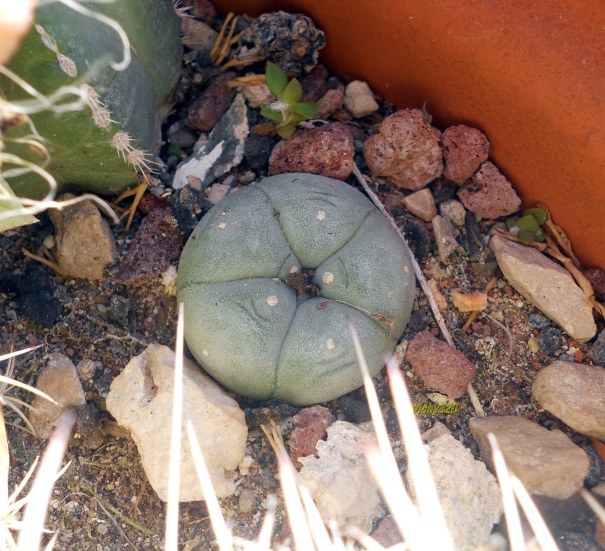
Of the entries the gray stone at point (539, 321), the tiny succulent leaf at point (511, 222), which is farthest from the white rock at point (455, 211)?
the gray stone at point (539, 321)

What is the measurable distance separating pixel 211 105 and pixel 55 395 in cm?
110

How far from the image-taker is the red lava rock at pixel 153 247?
1948mm

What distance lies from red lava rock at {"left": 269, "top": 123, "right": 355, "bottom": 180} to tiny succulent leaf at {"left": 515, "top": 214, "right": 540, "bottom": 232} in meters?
0.57

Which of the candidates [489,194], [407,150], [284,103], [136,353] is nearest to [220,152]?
[284,103]

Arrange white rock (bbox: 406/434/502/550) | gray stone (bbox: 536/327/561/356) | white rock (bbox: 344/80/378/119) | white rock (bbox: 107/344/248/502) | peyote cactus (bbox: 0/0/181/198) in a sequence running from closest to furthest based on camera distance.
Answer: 1. peyote cactus (bbox: 0/0/181/198)
2. white rock (bbox: 406/434/502/550)
3. white rock (bbox: 107/344/248/502)
4. gray stone (bbox: 536/327/561/356)
5. white rock (bbox: 344/80/378/119)

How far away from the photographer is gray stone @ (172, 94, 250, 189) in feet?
6.94

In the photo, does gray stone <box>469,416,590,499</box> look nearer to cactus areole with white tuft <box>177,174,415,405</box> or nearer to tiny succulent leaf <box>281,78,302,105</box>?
cactus areole with white tuft <box>177,174,415,405</box>

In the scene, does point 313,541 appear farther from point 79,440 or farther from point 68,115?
point 68,115

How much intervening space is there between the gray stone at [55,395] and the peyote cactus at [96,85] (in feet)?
1.70

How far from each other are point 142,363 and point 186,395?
6.8 inches

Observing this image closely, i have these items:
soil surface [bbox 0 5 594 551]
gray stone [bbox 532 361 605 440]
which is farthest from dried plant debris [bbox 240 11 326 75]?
gray stone [bbox 532 361 605 440]

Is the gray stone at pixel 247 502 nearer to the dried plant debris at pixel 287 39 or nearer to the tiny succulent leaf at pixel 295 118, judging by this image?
the tiny succulent leaf at pixel 295 118

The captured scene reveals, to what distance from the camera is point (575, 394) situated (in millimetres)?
1789

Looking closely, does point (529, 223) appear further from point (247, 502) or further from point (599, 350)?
point (247, 502)
